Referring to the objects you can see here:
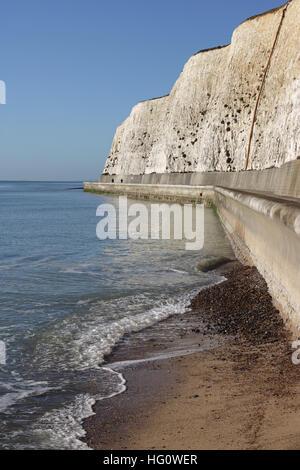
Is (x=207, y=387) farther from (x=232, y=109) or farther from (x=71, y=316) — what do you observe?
(x=232, y=109)

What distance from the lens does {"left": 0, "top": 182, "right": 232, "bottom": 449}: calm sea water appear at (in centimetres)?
467

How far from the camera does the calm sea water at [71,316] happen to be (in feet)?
15.3

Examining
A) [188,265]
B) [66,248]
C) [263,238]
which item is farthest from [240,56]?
[263,238]

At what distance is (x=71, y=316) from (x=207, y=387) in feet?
12.7

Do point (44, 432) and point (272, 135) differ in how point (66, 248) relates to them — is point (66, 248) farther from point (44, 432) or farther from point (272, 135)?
point (272, 135)

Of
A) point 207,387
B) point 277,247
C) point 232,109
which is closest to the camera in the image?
point 207,387

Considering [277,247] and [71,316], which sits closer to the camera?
[277,247]

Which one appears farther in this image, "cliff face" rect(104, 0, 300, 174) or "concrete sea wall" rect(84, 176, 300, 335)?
"cliff face" rect(104, 0, 300, 174)

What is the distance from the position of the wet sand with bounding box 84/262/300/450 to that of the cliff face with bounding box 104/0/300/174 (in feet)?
53.6

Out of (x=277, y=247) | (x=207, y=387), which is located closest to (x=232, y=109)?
(x=277, y=247)

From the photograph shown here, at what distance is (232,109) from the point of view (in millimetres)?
48500

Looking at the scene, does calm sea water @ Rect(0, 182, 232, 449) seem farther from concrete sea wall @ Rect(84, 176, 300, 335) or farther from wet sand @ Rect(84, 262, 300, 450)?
concrete sea wall @ Rect(84, 176, 300, 335)

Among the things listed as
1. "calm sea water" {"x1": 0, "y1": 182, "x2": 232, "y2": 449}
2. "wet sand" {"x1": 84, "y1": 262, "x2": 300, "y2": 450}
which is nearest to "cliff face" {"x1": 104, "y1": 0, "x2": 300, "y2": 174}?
"calm sea water" {"x1": 0, "y1": 182, "x2": 232, "y2": 449}

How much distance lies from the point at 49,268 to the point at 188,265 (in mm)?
3702
